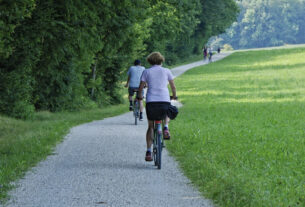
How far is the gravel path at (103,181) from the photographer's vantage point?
7.43m

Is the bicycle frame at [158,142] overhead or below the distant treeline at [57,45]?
below

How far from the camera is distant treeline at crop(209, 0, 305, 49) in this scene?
140 m

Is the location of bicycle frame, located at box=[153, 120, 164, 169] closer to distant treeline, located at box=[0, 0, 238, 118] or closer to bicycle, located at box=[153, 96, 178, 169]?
bicycle, located at box=[153, 96, 178, 169]

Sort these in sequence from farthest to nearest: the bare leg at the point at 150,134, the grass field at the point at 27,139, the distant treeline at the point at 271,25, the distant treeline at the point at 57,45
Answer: the distant treeline at the point at 271,25 → the distant treeline at the point at 57,45 → the bare leg at the point at 150,134 → the grass field at the point at 27,139

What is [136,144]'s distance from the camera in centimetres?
1309

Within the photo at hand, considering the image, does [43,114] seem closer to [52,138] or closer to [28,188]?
[52,138]

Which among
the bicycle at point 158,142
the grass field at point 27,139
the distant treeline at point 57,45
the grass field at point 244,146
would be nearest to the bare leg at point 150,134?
the bicycle at point 158,142

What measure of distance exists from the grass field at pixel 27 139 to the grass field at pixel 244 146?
2756mm

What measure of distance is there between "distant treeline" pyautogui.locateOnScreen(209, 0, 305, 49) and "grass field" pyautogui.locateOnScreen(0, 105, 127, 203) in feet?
398

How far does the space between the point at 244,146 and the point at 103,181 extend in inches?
175

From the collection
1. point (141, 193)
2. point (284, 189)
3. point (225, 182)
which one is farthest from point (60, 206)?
point (284, 189)

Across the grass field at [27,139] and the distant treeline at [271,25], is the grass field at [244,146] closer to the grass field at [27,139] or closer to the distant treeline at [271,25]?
the grass field at [27,139]

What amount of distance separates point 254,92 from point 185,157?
74.4ft

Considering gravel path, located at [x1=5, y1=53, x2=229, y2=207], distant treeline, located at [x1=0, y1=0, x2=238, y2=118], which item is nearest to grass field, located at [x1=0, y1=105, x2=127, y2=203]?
gravel path, located at [x1=5, y1=53, x2=229, y2=207]
